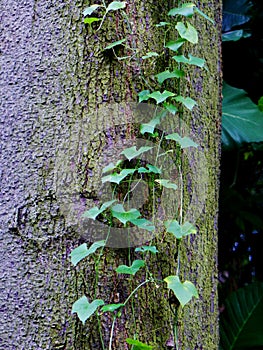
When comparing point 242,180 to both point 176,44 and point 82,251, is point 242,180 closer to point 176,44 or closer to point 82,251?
point 176,44

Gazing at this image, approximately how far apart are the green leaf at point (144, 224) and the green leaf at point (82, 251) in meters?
0.06

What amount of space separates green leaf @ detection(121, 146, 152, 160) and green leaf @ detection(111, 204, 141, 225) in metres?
Result: 0.08

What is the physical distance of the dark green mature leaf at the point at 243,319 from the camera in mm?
2143

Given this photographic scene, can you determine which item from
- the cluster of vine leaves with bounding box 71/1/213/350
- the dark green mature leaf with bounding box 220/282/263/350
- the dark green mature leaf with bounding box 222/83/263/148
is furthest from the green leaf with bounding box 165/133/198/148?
the dark green mature leaf with bounding box 220/282/263/350

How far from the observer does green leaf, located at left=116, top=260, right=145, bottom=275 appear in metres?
0.78

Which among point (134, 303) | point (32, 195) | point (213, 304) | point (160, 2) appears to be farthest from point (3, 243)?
point (160, 2)

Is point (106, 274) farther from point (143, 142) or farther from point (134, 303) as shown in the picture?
point (143, 142)

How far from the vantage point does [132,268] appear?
79cm

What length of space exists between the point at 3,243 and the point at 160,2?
1.74 ft

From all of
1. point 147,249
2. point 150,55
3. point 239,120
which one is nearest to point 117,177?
point 147,249

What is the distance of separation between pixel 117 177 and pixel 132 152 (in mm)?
53

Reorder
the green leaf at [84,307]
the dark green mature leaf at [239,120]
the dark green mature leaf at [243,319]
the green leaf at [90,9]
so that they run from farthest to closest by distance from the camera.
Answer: the dark green mature leaf at [243,319], the dark green mature leaf at [239,120], the green leaf at [90,9], the green leaf at [84,307]

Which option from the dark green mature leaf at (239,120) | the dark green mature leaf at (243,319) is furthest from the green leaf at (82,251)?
the dark green mature leaf at (243,319)

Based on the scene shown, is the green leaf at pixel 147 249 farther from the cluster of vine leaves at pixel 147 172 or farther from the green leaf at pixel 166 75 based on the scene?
the green leaf at pixel 166 75
